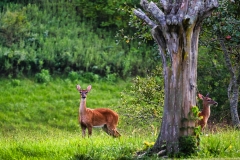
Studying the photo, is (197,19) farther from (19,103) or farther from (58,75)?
(58,75)

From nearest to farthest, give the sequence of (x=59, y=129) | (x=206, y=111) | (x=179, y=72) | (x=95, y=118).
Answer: (x=179, y=72), (x=206, y=111), (x=95, y=118), (x=59, y=129)

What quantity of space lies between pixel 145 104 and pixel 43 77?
6778 mm

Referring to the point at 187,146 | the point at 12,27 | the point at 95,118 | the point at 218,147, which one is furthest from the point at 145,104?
the point at 12,27

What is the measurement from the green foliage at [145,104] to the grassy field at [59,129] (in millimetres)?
326

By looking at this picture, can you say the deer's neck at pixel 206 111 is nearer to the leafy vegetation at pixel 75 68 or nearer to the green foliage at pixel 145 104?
the leafy vegetation at pixel 75 68

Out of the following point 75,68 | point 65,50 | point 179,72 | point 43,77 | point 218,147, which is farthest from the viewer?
point 65,50

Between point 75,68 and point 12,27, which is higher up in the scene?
point 12,27

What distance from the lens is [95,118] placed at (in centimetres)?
1691

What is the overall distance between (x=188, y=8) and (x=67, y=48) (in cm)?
1620

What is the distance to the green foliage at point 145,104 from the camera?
18.8 metres

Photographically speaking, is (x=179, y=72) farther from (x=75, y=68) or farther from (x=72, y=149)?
(x=75, y=68)

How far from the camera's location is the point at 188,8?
1237cm

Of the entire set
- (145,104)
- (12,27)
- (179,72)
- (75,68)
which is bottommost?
(145,104)

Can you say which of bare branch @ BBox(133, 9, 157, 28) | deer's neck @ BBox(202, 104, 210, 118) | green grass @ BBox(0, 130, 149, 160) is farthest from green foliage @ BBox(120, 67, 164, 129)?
bare branch @ BBox(133, 9, 157, 28)
